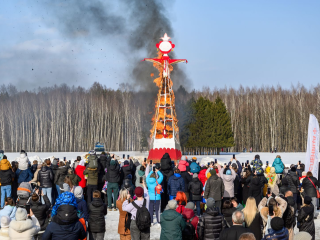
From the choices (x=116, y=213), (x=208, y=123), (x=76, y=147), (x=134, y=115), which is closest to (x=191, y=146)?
(x=208, y=123)

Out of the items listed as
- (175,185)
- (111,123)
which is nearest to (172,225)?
(175,185)

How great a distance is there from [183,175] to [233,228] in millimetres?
7287

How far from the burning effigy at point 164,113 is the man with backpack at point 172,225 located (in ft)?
69.1

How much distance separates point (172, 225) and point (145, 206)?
3.94 feet

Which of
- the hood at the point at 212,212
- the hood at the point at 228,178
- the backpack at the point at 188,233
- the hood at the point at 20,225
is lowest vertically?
the backpack at the point at 188,233

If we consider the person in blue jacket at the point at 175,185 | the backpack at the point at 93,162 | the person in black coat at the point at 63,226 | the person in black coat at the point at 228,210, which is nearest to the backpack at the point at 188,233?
the person in black coat at the point at 228,210

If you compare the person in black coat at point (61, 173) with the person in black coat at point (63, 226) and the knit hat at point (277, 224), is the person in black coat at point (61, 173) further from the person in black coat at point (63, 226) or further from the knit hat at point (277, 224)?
the knit hat at point (277, 224)

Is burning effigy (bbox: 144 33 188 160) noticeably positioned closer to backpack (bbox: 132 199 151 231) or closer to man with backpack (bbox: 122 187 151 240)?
man with backpack (bbox: 122 187 151 240)

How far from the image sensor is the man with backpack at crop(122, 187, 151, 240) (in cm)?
764

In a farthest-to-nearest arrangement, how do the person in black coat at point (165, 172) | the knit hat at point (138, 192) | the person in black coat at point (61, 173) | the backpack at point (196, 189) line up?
the person in black coat at point (61, 173) < the person in black coat at point (165, 172) < the backpack at point (196, 189) < the knit hat at point (138, 192)

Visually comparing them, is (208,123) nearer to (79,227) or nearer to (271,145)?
(271,145)

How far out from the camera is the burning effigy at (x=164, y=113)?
1111 inches

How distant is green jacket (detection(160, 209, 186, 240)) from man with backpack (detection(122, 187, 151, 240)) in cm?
61

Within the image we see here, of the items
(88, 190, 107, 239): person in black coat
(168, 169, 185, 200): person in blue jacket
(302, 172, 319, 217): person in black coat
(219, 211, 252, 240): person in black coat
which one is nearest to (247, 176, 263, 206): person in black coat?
(302, 172, 319, 217): person in black coat
